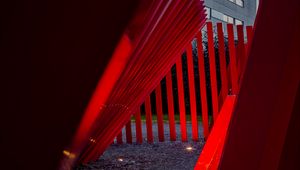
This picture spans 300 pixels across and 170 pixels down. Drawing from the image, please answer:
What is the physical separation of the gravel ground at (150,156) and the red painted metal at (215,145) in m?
1.27

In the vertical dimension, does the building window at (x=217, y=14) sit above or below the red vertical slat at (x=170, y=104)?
above

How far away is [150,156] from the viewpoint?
514cm

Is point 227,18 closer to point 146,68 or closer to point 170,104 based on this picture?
point 170,104

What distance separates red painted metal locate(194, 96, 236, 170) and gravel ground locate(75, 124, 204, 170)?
127cm

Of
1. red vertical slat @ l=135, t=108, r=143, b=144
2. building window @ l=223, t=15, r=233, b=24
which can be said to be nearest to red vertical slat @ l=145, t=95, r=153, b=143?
red vertical slat @ l=135, t=108, r=143, b=144

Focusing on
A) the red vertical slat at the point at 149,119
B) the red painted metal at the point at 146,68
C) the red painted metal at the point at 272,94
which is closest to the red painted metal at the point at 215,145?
the red painted metal at the point at 146,68

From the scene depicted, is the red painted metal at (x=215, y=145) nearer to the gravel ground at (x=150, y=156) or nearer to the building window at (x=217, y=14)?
the gravel ground at (x=150, y=156)

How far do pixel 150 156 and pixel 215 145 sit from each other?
8.11 ft

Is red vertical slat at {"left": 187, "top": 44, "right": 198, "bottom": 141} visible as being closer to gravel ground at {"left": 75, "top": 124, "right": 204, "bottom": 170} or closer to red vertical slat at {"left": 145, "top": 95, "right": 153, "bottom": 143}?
gravel ground at {"left": 75, "top": 124, "right": 204, "bottom": 170}

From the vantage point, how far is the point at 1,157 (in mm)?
845

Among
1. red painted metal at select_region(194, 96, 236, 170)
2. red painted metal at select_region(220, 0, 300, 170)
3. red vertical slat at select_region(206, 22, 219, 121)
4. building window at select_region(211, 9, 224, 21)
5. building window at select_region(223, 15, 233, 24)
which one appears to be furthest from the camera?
building window at select_region(223, 15, 233, 24)

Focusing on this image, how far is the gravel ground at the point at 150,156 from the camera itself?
4.43 m

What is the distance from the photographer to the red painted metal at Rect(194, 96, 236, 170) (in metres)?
2.40

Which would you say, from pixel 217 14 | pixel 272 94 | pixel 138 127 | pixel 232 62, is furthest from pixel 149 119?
pixel 217 14
